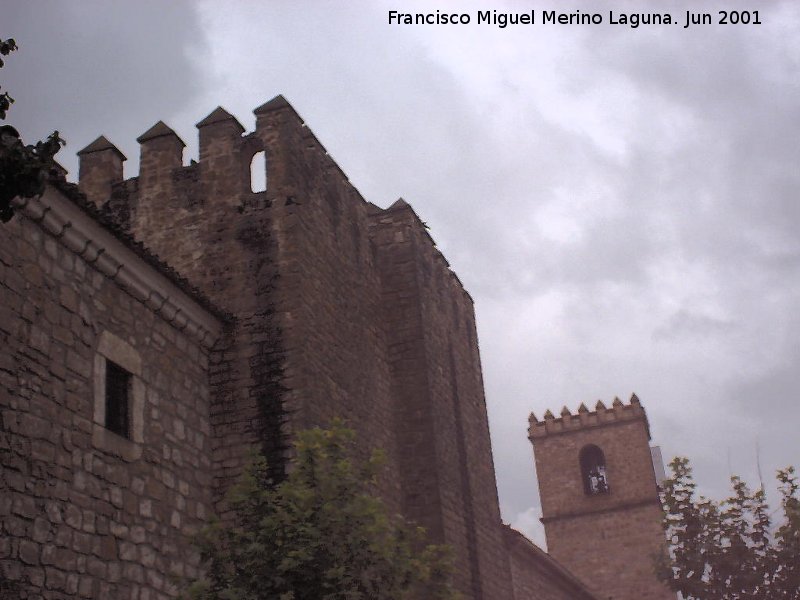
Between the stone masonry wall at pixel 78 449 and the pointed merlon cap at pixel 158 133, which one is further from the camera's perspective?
the pointed merlon cap at pixel 158 133

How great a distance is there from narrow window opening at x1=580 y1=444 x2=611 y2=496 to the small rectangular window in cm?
3020

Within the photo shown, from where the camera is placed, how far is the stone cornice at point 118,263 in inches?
372

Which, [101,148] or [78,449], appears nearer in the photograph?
[78,449]

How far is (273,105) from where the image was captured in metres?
13.8

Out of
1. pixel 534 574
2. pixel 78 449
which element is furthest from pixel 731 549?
pixel 78 449

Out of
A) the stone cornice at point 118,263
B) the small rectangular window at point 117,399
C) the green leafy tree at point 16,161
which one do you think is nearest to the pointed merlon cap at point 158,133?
the stone cornice at point 118,263

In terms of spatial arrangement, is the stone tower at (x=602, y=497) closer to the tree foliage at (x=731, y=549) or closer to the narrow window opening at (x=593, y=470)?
the narrow window opening at (x=593, y=470)

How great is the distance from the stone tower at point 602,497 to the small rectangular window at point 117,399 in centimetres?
2773

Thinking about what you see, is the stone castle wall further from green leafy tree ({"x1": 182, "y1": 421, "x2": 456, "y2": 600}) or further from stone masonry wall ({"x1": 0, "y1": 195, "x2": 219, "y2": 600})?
green leafy tree ({"x1": 182, "y1": 421, "x2": 456, "y2": 600})

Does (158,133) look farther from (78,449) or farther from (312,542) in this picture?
(312,542)

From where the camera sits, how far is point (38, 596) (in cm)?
840

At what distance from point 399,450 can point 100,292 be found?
19.4 ft

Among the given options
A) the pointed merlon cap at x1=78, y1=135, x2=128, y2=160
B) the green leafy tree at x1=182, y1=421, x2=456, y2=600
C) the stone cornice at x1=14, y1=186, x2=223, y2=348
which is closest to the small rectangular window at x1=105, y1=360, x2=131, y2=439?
the stone cornice at x1=14, y1=186, x2=223, y2=348

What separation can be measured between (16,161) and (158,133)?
8941 mm
